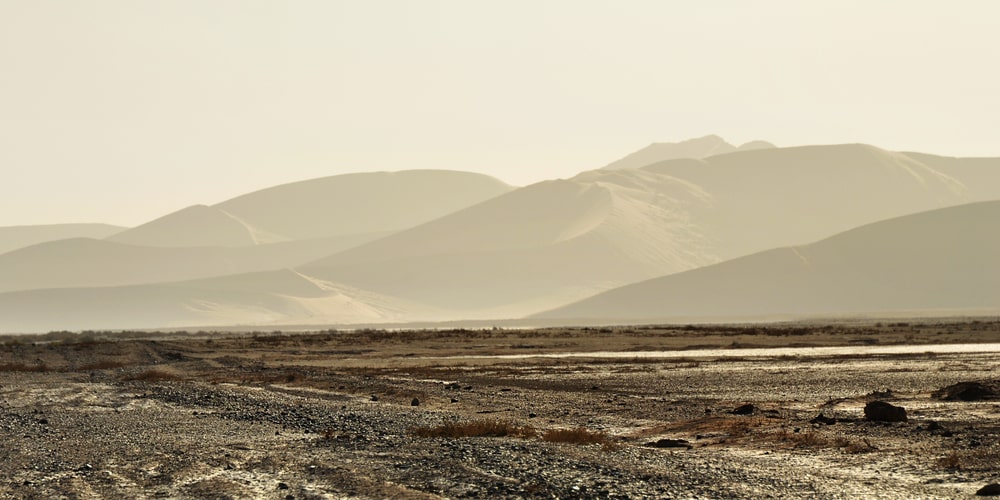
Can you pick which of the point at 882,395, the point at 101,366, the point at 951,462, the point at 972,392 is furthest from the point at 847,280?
the point at 951,462

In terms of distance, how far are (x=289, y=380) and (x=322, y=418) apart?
15170 mm

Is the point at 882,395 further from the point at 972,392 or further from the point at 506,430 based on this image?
the point at 506,430

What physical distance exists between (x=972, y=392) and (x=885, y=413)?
586 centimetres

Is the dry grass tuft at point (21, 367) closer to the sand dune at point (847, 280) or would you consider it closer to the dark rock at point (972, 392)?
the dark rock at point (972, 392)

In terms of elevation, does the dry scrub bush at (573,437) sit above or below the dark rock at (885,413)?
below

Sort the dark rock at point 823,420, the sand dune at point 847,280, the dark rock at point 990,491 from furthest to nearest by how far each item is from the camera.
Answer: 1. the sand dune at point 847,280
2. the dark rock at point 823,420
3. the dark rock at point 990,491

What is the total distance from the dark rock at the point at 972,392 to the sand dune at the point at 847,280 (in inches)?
5633

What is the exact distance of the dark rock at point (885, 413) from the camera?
2545cm

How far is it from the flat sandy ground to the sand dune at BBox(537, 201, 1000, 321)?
419 feet

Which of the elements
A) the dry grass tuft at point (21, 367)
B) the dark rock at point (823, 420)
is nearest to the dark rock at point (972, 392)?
the dark rock at point (823, 420)

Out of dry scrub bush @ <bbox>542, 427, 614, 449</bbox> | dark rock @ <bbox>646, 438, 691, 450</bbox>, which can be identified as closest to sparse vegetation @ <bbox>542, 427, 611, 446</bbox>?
dry scrub bush @ <bbox>542, 427, 614, 449</bbox>

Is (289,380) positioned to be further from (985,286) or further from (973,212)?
(973,212)

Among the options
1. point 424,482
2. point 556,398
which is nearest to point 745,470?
point 424,482

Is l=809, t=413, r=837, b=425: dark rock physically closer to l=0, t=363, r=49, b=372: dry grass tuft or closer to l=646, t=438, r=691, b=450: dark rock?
l=646, t=438, r=691, b=450: dark rock
